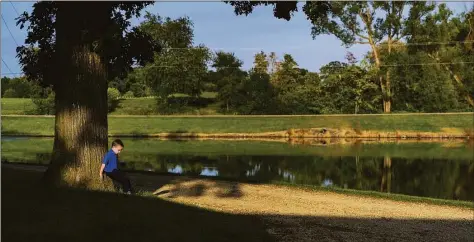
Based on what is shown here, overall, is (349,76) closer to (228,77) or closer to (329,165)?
(228,77)

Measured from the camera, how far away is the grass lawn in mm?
6254

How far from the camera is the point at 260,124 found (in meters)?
45.2

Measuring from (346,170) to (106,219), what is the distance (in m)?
16.3

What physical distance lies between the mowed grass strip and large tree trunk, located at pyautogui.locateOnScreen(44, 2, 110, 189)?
34.2 m

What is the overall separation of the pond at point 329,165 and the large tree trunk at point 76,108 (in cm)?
656

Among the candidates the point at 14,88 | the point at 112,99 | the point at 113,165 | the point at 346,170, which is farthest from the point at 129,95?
the point at 113,165

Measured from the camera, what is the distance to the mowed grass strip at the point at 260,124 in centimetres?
4403

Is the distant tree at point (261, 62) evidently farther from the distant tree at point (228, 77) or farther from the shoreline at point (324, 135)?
the shoreline at point (324, 135)

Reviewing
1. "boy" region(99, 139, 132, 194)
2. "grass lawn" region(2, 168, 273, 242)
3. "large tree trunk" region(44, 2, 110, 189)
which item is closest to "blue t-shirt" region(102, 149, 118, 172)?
"boy" region(99, 139, 132, 194)

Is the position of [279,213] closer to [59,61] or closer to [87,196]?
[87,196]

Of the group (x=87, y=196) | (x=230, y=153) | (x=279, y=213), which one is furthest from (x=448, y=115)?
(x=87, y=196)

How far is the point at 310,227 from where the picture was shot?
864 cm

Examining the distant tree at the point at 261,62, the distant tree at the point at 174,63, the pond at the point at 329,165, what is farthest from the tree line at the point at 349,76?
the pond at the point at 329,165

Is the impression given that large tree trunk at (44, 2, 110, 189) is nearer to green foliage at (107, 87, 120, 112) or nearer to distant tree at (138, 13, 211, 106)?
distant tree at (138, 13, 211, 106)
